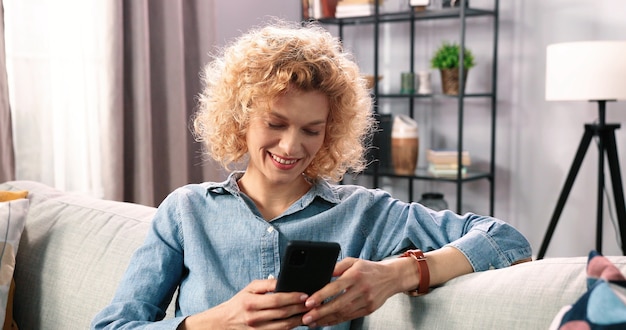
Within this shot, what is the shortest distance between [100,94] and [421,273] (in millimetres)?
2316

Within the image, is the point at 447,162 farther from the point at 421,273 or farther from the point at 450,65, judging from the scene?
the point at 421,273

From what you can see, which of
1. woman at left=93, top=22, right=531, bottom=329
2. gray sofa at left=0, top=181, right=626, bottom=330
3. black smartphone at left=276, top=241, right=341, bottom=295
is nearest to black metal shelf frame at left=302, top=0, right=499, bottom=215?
gray sofa at left=0, top=181, right=626, bottom=330

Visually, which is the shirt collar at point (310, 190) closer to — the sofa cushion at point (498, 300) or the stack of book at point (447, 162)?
the sofa cushion at point (498, 300)

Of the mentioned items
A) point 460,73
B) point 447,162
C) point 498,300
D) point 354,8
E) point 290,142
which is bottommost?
point 447,162

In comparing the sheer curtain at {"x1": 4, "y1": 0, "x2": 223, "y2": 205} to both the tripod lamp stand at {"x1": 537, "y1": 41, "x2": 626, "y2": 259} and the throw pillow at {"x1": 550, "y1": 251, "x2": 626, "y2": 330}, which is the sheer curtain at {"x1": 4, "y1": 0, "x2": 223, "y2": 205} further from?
the throw pillow at {"x1": 550, "y1": 251, "x2": 626, "y2": 330}

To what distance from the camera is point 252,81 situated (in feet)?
4.54

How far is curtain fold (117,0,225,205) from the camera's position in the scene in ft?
10.7

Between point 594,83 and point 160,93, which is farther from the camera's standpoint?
point 160,93

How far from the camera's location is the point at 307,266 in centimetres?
105

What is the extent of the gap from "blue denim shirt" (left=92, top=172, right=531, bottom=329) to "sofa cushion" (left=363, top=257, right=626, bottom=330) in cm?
8

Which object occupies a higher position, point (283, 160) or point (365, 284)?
point (283, 160)

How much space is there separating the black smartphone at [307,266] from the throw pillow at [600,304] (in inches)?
12.0

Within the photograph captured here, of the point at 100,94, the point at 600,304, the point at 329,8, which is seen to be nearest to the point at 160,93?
the point at 100,94

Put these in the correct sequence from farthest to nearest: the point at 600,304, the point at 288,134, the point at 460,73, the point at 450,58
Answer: the point at 450,58 < the point at 460,73 < the point at 288,134 < the point at 600,304
